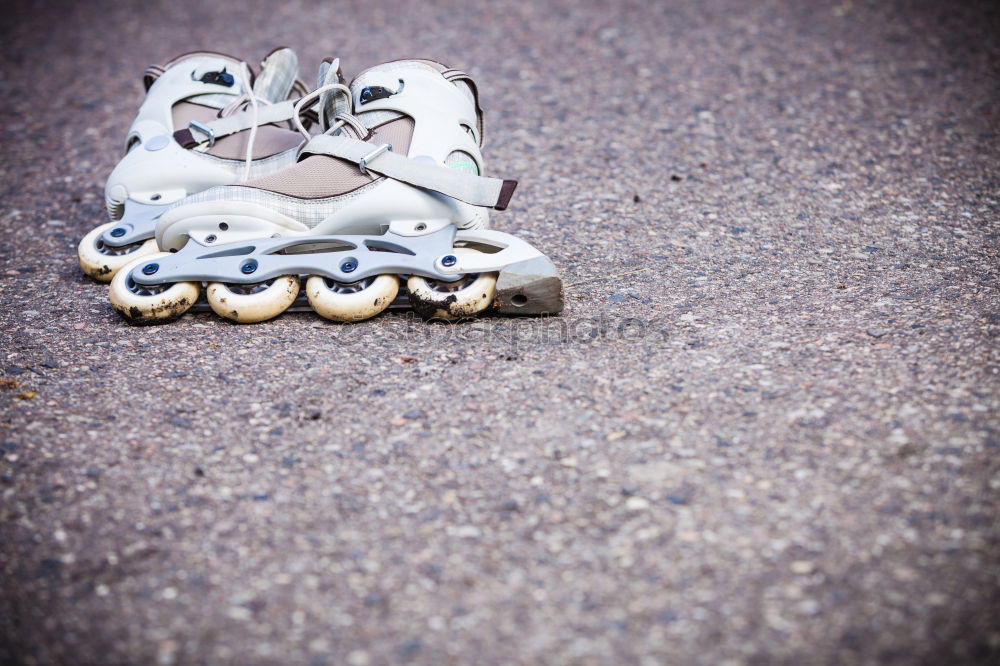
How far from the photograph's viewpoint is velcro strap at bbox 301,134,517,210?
111 inches

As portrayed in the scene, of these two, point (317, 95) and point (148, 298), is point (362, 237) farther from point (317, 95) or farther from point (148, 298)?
point (148, 298)

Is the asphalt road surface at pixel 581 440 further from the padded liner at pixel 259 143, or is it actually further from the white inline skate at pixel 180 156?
the padded liner at pixel 259 143

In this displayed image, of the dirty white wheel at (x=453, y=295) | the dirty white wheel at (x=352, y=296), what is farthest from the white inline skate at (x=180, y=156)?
the dirty white wheel at (x=453, y=295)

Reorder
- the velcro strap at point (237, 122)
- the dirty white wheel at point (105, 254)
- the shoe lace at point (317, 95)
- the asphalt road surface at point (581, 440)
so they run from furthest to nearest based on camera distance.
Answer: the velcro strap at point (237, 122) → the dirty white wheel at point (105, 254) → the shoe lace at point (317, 95) → the asphalt road surface at point (581, 440)

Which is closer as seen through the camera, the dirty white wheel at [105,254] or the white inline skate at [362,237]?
the white inline skate at [362,237]

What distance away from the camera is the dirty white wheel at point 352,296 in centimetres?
281

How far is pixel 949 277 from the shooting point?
3021 millimetres

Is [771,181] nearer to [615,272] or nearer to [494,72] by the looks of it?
[615,272]

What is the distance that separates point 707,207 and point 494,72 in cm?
219

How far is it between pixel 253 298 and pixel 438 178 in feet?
2.34

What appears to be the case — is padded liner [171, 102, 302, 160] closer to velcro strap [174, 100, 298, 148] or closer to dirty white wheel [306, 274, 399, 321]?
velcro strap [174, 100, 298, 148]

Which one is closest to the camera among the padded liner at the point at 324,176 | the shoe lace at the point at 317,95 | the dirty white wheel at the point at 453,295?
the dirty white wheel at the point at 453,295

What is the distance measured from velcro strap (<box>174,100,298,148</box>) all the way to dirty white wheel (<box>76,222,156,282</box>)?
0.41 m

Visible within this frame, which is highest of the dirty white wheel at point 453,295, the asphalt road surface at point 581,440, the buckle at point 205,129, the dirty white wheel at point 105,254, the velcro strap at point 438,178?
the buckle at point 205,129
